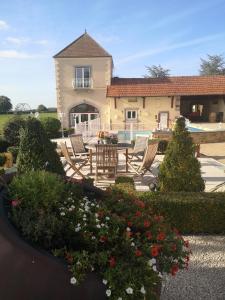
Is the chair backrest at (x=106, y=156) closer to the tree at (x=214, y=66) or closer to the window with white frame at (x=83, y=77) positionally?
the window with white frame at (x=83, y=77)

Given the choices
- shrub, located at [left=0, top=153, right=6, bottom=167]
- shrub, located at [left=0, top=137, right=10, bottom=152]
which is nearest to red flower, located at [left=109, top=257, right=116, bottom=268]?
shrub, located at [left=0, top=153, right=6, bottom=167]

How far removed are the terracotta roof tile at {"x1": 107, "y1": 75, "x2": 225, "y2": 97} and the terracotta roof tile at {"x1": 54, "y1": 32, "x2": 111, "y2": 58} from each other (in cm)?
287

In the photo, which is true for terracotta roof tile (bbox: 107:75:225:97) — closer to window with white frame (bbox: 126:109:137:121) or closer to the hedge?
window with white frame (bbox: 126:109:137:121)

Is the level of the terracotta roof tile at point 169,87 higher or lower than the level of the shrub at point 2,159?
higher

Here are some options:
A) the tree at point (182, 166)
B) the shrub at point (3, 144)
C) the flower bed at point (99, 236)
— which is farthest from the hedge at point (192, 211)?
the shrub at point (3, 144)

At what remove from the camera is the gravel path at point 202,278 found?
3.24 meters

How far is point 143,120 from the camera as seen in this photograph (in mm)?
24922

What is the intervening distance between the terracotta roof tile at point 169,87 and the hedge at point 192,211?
2027 centimetres

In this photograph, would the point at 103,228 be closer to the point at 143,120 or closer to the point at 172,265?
the point at 172,265

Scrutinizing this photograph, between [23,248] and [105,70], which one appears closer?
[23,248]

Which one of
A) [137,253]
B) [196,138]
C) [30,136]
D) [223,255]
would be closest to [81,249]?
[137,253]

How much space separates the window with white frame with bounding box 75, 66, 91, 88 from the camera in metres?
25.6

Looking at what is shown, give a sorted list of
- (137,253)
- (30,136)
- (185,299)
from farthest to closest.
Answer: (30,136), (185,299), (137,253)

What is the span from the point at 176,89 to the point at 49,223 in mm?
23773
